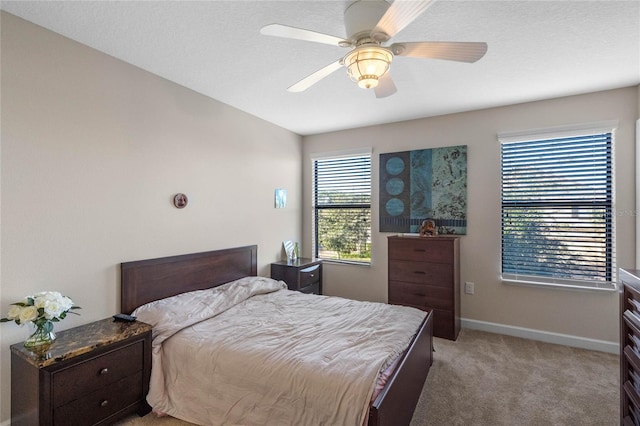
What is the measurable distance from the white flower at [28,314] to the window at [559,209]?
4109 mm

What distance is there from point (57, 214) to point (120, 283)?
2.19 feet

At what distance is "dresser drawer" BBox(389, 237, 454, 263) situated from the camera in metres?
3.32

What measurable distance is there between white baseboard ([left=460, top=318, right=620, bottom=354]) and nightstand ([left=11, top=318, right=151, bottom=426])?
3370mm

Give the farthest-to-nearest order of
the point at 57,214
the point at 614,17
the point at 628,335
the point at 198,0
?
the point at 57,214
the point at 614,17
the point at 198,0
the point at 628,335

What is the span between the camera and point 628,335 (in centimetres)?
156

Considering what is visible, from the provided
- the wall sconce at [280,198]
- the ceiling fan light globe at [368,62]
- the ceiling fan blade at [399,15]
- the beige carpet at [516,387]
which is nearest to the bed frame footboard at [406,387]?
the beige carpet at [516,387]

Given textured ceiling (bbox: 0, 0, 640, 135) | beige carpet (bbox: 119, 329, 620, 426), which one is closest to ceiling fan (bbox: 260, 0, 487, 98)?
textured ceiling (bbox: 0, 0, 640, 135)

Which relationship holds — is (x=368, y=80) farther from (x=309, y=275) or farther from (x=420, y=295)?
(x=309, y=275)

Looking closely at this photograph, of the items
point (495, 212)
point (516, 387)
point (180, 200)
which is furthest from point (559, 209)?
point (180, 200)

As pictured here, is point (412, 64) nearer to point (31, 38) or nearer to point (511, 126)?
point (511, 126)

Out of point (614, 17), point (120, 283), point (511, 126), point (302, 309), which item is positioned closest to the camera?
point (614, 17)

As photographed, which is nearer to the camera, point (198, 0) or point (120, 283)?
point (198, 0)

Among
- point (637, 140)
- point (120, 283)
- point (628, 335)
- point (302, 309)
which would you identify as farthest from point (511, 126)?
point (120, 283)

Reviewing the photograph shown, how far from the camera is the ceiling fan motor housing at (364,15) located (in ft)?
5.40
